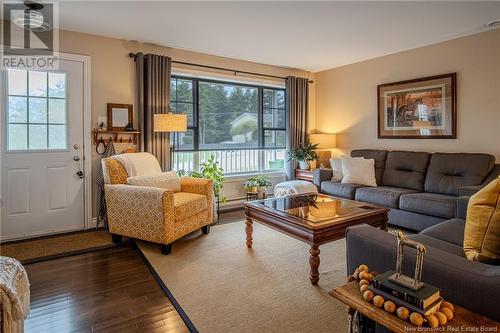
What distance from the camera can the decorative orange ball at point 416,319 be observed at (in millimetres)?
989

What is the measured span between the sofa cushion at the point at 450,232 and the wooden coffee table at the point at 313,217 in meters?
0.55

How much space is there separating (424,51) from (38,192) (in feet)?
17.0

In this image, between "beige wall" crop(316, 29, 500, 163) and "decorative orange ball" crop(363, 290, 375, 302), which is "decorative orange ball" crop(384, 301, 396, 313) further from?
"beige wall" crop(316, 29, 500, 163)

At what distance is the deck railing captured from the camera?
4.67 metres

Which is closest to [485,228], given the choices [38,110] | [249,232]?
[249,232]

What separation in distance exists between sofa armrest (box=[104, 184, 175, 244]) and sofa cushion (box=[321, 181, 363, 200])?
92.6 inches

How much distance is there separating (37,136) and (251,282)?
2.91 meters

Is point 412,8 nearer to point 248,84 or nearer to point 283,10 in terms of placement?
point 283,10

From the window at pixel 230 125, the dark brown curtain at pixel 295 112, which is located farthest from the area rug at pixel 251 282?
the dark brown curtain at pixel 295 112

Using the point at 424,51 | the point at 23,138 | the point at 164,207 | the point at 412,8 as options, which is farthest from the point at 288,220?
the point at 424,51

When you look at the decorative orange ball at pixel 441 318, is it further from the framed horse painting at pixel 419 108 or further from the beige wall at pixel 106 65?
the beige wall at pixel 106 65

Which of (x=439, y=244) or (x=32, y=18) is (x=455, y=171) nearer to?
(x=439, y=244)

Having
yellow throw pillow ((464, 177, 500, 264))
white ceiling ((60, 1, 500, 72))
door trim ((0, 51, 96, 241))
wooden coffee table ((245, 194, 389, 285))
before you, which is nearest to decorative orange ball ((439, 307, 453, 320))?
yellow throw pillow ((464, 177, 500, 264))

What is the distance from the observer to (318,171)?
471cm
